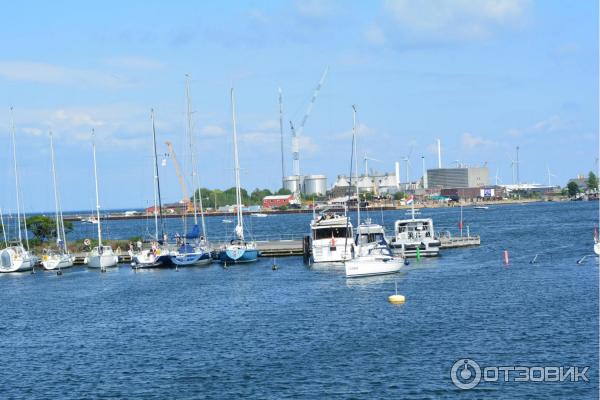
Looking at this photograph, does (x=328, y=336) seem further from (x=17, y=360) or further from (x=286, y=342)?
(x=17, y=360)

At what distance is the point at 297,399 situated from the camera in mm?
34031

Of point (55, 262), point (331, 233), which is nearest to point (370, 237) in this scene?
point (331, 233)

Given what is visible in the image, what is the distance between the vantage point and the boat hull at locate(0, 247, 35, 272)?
303 feet

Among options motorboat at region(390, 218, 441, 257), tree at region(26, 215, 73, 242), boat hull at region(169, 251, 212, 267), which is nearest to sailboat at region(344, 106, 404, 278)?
motorboat at region(390, 218, 441, 257)

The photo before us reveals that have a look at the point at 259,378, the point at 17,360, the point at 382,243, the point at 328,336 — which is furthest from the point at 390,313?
the point at 382,243

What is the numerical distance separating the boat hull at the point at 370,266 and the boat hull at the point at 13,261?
40.8m

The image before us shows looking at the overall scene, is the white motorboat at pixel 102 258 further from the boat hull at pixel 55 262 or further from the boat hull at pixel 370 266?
the boat hull at pixel 370 266

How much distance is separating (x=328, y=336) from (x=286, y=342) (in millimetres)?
2452

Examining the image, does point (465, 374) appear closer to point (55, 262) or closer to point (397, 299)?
point (397, 299)

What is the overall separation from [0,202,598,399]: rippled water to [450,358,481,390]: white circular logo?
392 millimetres

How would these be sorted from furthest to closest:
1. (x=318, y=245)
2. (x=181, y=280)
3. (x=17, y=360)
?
(x=318, y=245), (x=181, y=280), (x=17, y=360)
